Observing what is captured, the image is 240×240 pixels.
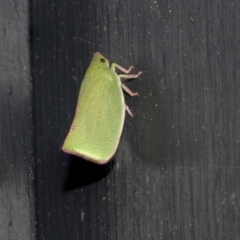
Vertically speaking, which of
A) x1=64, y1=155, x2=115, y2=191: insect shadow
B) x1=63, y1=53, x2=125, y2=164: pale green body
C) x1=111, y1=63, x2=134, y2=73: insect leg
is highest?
x1=111, y1=63, x2=134, y2=73: insect leg

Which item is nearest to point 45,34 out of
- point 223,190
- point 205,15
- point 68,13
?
→ point 68,13

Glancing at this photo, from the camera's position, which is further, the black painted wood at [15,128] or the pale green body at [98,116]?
the black painted wood at [15,128]

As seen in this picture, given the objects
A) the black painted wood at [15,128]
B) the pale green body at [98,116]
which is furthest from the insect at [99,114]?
the black painted wood at [15,128]

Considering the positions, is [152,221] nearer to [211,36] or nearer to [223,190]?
[223,190]

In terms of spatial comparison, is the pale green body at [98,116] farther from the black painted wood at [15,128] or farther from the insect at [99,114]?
the black painted wood at [15,128]

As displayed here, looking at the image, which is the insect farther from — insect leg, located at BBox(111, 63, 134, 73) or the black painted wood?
the black painted wood

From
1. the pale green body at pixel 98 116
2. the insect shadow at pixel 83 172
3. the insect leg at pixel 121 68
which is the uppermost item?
the insect leg at pixel 121 68

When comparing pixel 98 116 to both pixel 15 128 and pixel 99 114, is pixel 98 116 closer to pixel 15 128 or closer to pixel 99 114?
pixel 99 114

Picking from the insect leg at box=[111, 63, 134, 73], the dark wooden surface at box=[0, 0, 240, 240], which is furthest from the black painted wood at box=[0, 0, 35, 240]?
the insect leg at box=[111, 63, 134, 73]
